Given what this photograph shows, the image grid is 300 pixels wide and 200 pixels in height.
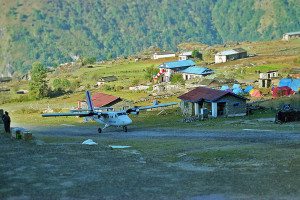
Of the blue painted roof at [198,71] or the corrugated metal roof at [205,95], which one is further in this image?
the blue painted roof at [198,71]

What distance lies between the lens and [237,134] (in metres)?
39.4

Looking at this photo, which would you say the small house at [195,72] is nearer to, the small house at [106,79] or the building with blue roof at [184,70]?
the building with blue roof at [184,70]

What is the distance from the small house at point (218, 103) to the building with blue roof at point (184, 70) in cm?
4881

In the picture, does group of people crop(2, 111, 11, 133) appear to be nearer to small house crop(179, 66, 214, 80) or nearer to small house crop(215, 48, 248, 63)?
small house crop(179, 66, 214, 80)

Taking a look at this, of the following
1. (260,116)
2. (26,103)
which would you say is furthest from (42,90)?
(260,116)

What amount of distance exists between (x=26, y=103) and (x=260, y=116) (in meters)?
62.2

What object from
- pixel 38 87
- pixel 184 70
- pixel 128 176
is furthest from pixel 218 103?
pixel 38 87

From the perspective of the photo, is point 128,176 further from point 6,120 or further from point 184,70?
point 184,70

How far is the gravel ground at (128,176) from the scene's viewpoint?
18.9 metres

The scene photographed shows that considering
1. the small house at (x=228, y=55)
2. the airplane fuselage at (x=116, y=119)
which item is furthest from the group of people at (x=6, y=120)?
the small house at (x=228, y=55)

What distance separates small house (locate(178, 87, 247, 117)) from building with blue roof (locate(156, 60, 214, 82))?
1921 inches

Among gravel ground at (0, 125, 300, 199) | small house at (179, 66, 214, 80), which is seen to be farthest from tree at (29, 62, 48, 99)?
gravel ground at (0, 125, 300, 199)

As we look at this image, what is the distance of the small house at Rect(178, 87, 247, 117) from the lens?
59188mm

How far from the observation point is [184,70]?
119 m
